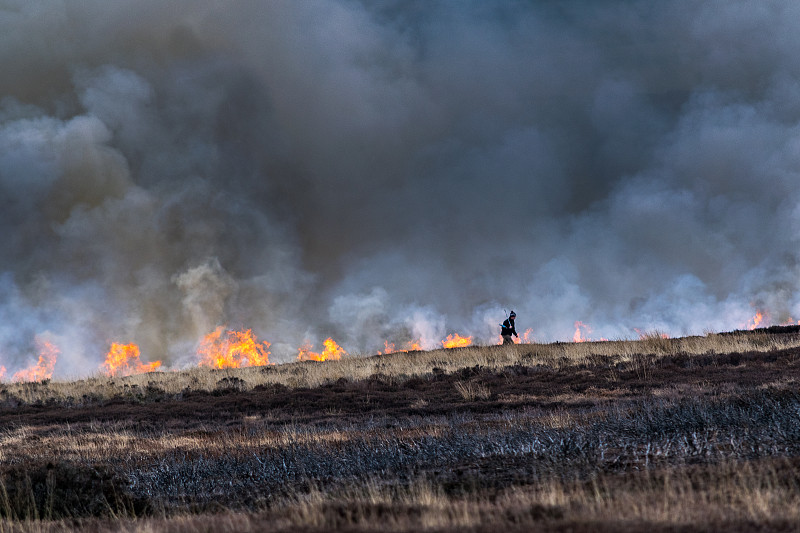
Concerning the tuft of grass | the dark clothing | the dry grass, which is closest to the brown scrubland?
the tuft of grass

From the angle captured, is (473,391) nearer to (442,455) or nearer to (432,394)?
(432,394)

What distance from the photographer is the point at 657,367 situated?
23891 mm

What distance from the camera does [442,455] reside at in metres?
10.6

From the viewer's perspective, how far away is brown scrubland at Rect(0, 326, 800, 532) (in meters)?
6.34

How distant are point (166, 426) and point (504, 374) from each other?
494 inches

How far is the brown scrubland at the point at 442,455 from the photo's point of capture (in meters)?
6.34

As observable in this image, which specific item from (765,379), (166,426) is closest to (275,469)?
(166,426)

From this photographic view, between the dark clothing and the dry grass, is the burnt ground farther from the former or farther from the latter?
the dark clothing

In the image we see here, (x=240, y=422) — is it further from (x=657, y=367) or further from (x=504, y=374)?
(x=657, y=367)

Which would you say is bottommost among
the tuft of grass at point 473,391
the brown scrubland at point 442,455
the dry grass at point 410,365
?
the brown scrubland at point 442,455

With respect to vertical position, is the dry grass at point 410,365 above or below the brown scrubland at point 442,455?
above

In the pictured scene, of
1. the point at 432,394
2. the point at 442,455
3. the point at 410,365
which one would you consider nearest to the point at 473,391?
the point at 432,394

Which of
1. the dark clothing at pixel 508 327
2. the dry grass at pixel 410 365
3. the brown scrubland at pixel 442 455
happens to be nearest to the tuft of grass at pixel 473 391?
the brown scrubland at pixel 442 455

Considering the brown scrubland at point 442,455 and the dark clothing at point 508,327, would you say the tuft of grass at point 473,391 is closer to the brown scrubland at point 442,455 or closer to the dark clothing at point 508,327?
the brown scrubland at point 442,455
